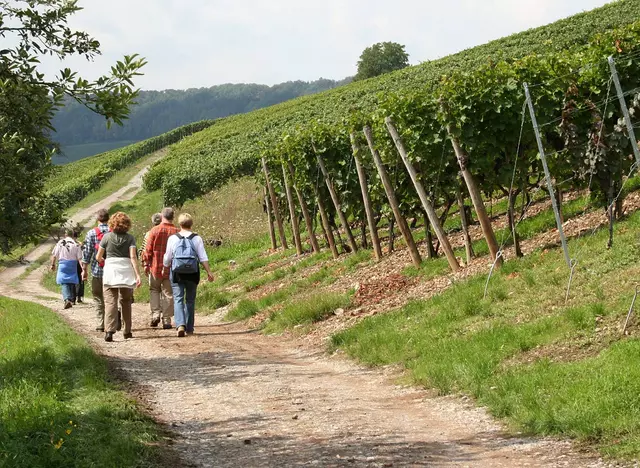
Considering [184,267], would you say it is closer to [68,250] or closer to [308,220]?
[68,250]

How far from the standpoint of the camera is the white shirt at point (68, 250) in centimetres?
1894

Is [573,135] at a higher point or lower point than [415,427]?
higher

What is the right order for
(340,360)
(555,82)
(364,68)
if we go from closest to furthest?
(340,360)
(555,82)
(364,68)

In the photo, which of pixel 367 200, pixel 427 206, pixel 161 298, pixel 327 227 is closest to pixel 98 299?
pixel 161 298

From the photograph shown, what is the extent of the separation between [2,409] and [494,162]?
950 cm

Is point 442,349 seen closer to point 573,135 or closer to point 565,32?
point 573,135

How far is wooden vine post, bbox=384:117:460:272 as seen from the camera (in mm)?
13672

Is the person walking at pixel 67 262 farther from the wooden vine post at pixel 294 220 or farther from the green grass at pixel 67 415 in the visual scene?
the green grass at pixel 67 415

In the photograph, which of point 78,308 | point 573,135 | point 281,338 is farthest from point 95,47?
point 78,308

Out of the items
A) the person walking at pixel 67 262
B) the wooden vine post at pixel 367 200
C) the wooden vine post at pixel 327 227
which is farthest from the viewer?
the wooden vine post at pixel 327 227

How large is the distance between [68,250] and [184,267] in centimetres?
714

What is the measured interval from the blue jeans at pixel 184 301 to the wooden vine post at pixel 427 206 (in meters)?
4.03

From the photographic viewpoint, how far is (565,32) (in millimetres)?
57469

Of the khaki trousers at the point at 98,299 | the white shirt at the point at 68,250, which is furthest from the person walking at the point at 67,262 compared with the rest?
the khaki trousers at the point at 98,299
